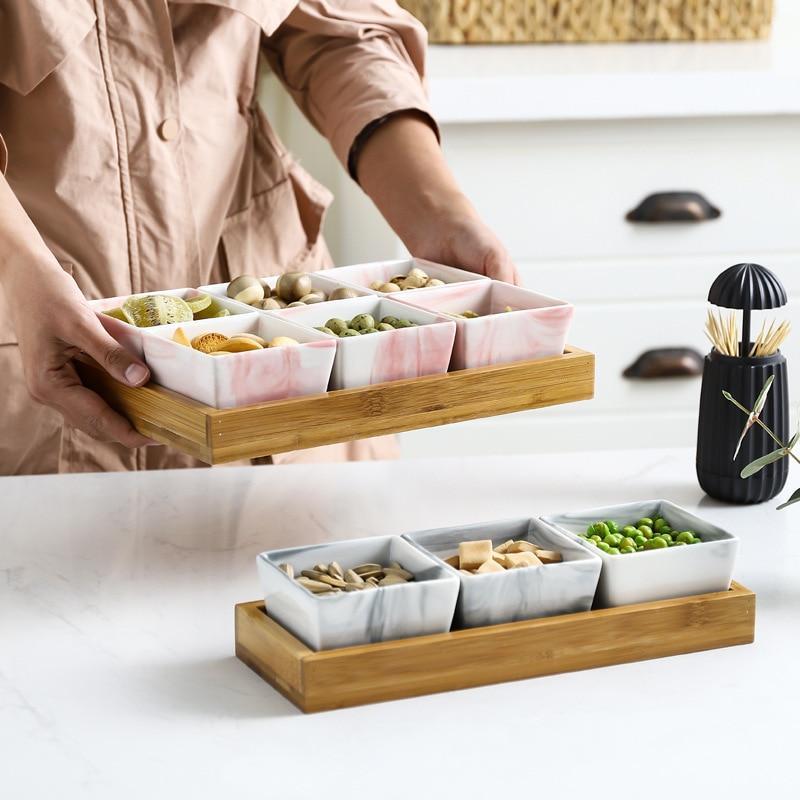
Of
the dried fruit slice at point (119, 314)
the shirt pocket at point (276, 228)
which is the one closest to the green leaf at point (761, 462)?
the dried fruit slice at point (119, 314)

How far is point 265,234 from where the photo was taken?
1.64m

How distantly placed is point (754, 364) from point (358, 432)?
38cm

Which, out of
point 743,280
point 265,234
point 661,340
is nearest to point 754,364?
point 743,280

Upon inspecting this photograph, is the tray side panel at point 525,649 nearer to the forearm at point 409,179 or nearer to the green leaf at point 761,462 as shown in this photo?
the green leaf at point 761,462

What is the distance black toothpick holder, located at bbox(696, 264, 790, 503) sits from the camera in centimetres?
124

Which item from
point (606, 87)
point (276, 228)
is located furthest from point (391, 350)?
point (606, 87)

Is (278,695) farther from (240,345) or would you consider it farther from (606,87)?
(606,87)

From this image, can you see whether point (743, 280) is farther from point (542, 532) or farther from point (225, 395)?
point (225, 395)

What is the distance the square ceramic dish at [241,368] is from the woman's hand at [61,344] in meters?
0.03

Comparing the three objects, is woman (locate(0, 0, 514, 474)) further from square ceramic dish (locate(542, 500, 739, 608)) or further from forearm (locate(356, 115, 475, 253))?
square ceramic dish (locate(542, 500, 739, 608))

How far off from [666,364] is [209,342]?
1.40 metres

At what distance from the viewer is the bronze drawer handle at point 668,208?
229cm

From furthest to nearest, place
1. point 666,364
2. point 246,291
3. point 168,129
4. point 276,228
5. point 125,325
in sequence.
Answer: point 666,364, point 276,228, point 168,129, point 246,291, point 125,325

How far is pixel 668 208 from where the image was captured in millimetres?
2287
